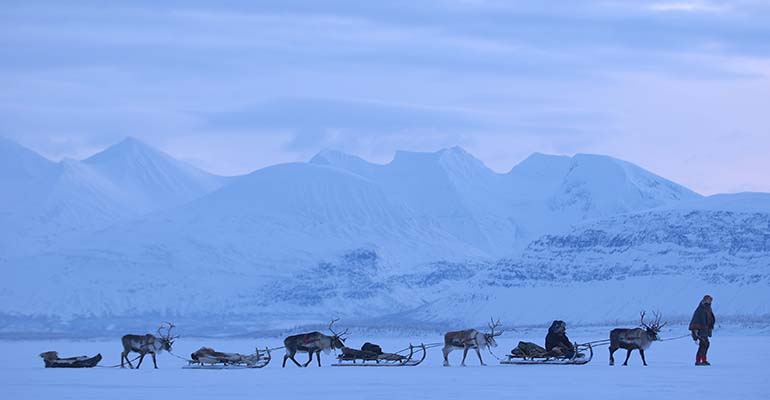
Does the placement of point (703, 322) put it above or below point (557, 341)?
above

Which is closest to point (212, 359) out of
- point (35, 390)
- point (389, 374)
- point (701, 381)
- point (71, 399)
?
point (389, 374)

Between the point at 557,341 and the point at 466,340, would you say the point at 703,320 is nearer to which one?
the point at 557,341

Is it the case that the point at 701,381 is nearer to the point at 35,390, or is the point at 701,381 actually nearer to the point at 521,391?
the point at 521,391

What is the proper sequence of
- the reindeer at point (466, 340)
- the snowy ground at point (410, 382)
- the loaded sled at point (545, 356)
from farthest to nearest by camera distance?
the reindeer at point (466, 340), the loaded sled at point (545, 356), the snowy ground at point (410, 382)

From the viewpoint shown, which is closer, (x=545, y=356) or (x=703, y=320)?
(x=703, y=320)

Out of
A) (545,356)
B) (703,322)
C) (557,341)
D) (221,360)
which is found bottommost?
(545,356)

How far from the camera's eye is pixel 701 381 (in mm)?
44344

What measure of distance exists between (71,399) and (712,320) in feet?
77.2

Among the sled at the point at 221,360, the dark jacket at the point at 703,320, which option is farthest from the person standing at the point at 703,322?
the sled at the point at 221,360

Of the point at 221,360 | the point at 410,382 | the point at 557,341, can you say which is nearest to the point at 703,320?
the point at 557,341

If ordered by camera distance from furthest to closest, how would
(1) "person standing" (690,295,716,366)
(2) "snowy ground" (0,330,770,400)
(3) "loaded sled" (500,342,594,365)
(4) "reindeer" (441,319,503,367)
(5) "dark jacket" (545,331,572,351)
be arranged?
1. (4) "reindeer" (441,319,503,367)
2. (5) "dark jacket" (545,331,572,351)
3. (3) "loaded sled" (500,342,594,365)
4. (1) "person standing" (690,295,716,366)
5. (2) "snowy ground" (0,330,770,400)

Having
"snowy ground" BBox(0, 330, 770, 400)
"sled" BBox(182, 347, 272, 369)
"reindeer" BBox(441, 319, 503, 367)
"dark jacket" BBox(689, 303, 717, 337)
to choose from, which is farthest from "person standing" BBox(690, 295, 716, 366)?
"sled" BBox(182, 347, 272, 369)

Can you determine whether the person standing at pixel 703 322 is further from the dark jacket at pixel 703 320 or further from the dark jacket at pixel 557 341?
the dark jacket at pixel 557 341

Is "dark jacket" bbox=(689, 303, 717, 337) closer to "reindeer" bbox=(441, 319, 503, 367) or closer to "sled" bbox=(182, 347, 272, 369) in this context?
"reindeer" bbox=(441, 319, 503, 367)
